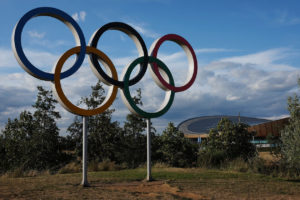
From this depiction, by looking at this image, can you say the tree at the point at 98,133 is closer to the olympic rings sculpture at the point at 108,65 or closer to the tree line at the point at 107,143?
the tree line at the point at 107,143

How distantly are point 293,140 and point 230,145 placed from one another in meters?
4.94

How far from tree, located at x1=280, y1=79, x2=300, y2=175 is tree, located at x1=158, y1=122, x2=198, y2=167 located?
5421mm

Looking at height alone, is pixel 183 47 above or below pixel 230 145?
above

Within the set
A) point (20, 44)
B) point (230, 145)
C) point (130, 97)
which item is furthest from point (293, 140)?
point (20, 44)

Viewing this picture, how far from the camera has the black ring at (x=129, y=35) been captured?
1185 cm

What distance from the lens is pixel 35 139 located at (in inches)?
747

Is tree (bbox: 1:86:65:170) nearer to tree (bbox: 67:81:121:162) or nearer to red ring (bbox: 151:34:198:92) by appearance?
tree (bbox: 67:81:121:162)

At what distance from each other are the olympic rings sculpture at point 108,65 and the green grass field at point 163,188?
273 centimetres

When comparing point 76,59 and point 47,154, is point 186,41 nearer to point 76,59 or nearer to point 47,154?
point 76,59

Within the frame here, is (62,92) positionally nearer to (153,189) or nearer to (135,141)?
(153,189)

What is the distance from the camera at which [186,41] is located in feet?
48.0

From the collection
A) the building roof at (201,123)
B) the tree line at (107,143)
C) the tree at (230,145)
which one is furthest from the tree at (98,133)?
Answer: the building roof at (201,123)

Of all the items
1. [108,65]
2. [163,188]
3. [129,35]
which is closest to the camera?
[163,188]

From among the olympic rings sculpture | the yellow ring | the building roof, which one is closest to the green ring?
the olympic rings sculpture
